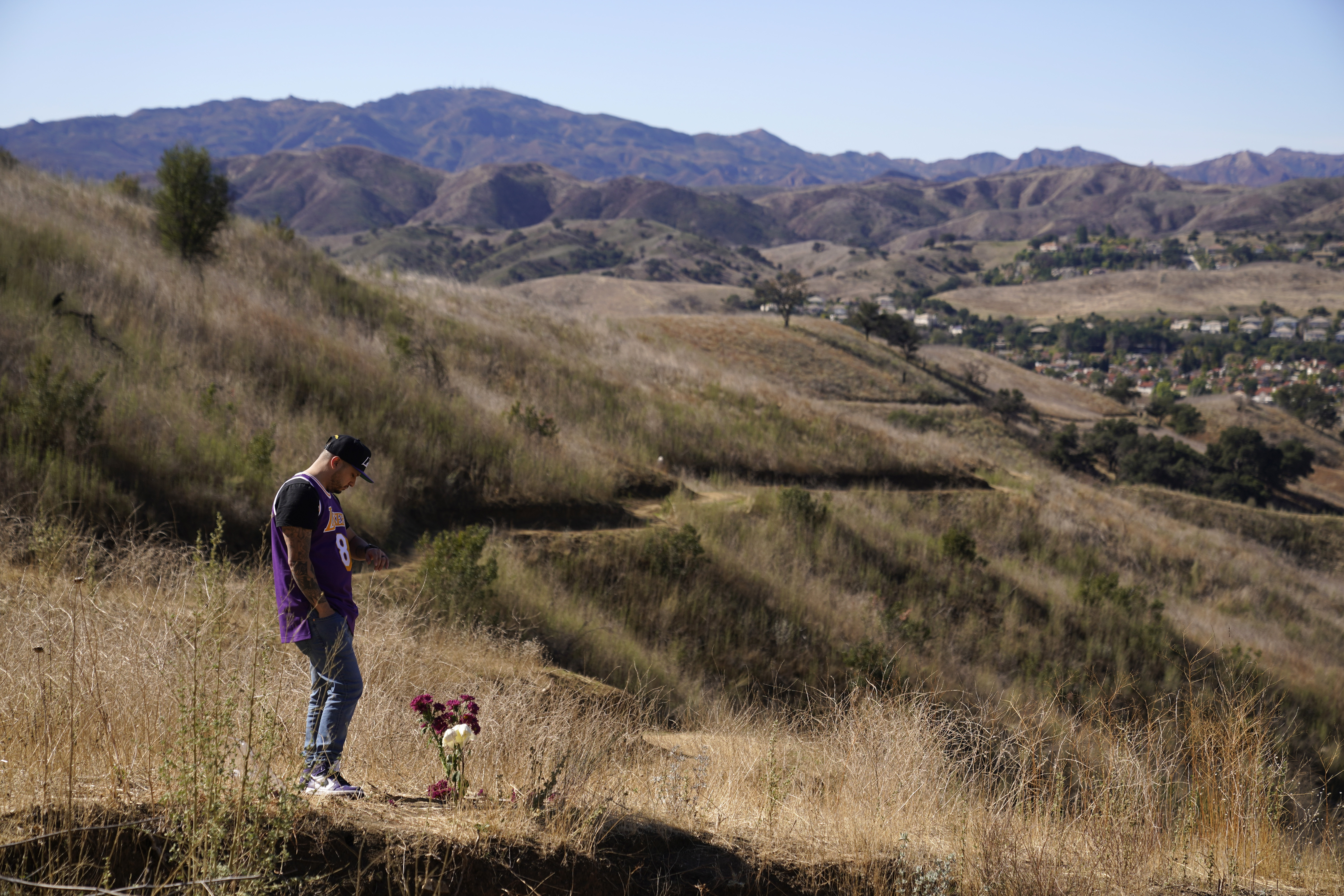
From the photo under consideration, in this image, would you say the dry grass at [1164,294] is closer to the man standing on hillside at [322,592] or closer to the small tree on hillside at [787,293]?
the small tree on hillside at [787,293]

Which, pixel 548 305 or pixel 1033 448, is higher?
pixel 548 305

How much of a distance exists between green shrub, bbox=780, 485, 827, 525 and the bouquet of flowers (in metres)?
8.83

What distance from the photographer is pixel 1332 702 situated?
1205cm

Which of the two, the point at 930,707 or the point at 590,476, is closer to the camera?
the point at 930,707

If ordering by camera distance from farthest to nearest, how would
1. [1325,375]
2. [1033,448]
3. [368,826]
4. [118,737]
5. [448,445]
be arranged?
1. [1325,375]
2. [1033,448]
3. [448,445]
4. [118,737]
5. [368,826]

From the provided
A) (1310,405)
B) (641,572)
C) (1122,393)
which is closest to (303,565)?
(641,572)

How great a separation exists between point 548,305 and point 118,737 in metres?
26.2

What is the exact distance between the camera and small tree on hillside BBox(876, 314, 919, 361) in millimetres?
50938

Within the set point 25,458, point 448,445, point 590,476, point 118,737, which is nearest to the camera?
point 118,737

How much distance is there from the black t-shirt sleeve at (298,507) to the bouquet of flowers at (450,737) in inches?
36.1

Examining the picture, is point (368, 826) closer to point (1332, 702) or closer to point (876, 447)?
point (1332, 702)

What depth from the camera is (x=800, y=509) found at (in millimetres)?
11961

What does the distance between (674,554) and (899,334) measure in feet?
147

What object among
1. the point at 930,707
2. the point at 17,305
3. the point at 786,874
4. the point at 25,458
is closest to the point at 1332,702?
the point at 930,707
